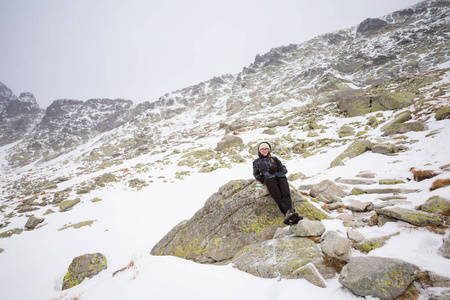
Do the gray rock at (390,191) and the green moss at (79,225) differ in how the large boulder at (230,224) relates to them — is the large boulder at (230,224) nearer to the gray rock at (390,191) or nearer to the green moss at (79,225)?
the gray rock at (390,191)

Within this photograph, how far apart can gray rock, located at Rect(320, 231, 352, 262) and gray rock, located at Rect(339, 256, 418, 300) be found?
0.51 m

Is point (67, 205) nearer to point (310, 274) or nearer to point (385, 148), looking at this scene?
point (310, 274)

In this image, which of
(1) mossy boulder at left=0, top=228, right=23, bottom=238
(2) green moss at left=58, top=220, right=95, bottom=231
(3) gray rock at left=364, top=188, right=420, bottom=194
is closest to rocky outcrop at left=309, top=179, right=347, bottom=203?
(3) gray rock at left=364, top=188, right=420, bottom=194

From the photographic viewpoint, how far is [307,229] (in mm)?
4859

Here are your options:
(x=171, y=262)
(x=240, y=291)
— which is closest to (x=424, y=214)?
(x=240, y=291)

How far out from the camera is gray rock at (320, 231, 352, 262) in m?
3.95

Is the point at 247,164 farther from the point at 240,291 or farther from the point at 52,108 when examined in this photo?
the point at 52,108

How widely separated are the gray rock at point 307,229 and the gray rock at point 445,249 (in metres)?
2.14

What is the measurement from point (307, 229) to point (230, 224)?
8.96 feet

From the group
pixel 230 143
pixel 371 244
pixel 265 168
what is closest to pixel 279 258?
pixel 371 244

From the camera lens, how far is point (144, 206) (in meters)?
Answer: 13.8

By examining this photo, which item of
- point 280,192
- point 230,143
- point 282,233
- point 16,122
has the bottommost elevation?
point 282,233

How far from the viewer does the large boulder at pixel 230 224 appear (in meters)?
6.02

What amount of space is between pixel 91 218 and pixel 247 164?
14.4 metres
